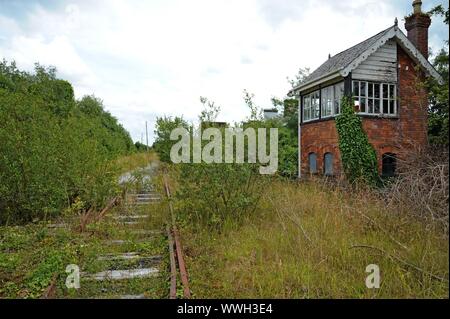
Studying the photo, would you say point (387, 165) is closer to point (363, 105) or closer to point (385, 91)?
point (363, 105)

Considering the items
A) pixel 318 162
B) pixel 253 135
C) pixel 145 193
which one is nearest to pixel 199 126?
pixel 253 135

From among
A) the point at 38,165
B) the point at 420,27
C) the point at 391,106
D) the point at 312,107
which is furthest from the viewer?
the point at 312,107

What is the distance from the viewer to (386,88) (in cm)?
1341

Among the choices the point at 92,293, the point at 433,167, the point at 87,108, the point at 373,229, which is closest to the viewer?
the point at 92,293

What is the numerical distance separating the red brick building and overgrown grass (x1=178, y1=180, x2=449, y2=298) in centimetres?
779

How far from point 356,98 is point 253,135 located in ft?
27.2

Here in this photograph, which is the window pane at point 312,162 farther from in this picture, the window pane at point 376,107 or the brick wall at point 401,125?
the window pane at point 376,107

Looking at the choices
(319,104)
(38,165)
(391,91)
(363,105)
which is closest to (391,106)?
(391,91)

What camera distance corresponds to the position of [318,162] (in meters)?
14.9

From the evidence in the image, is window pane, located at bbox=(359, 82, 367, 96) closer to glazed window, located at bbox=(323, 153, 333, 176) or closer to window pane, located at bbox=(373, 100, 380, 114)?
window pane, located at bbox=(373, 100, 380, 114)

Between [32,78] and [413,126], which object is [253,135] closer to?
[413,126]

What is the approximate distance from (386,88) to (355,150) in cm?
336

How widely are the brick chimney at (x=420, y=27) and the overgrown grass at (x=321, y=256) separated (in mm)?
11354

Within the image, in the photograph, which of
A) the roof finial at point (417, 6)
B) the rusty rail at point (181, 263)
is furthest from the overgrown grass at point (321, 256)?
the roof finial at point (417, 6)
